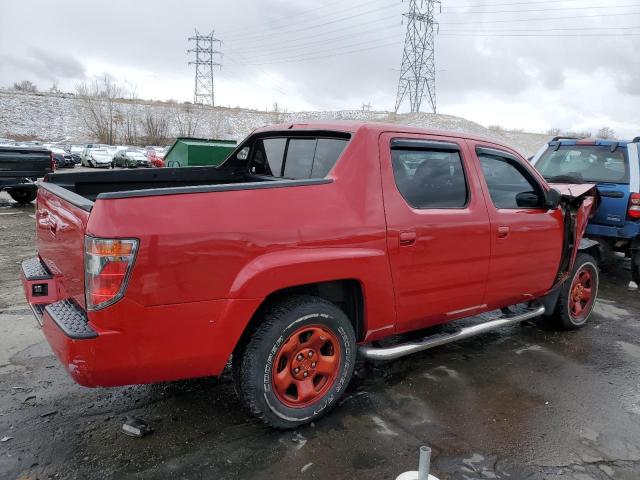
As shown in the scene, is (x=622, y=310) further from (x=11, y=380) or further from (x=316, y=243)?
(x=11, y=380)

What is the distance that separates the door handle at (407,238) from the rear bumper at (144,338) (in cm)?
103

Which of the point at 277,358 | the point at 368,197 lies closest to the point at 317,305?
the point at 277,358

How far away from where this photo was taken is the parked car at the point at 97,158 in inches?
1382

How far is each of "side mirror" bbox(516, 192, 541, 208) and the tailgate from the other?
125 inches

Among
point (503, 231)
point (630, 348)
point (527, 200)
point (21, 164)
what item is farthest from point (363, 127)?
point (21, 164)

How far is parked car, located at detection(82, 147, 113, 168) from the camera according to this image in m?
35.1

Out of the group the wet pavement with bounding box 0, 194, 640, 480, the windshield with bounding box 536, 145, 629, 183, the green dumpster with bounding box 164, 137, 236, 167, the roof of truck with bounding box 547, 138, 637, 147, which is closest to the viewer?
the wet pavement with bounding box 0, 194, 640, 480

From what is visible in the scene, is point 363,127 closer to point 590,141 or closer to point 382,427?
point 382,427

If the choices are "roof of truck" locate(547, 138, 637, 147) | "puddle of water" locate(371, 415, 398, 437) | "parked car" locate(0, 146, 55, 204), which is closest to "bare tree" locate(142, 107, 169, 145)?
"parked car" locate(0, 146, 55, 204)

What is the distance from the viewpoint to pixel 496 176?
13.0ft

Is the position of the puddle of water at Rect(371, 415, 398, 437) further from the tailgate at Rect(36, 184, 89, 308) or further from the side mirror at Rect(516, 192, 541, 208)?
the side mirror at Rect(516, 192, 541, 208)

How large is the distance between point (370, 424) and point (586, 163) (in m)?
5.77

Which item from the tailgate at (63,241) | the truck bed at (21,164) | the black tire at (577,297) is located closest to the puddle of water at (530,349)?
the black tire at (577,297)

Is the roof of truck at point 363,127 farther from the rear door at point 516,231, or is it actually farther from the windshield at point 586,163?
the windshield at point 586,163
